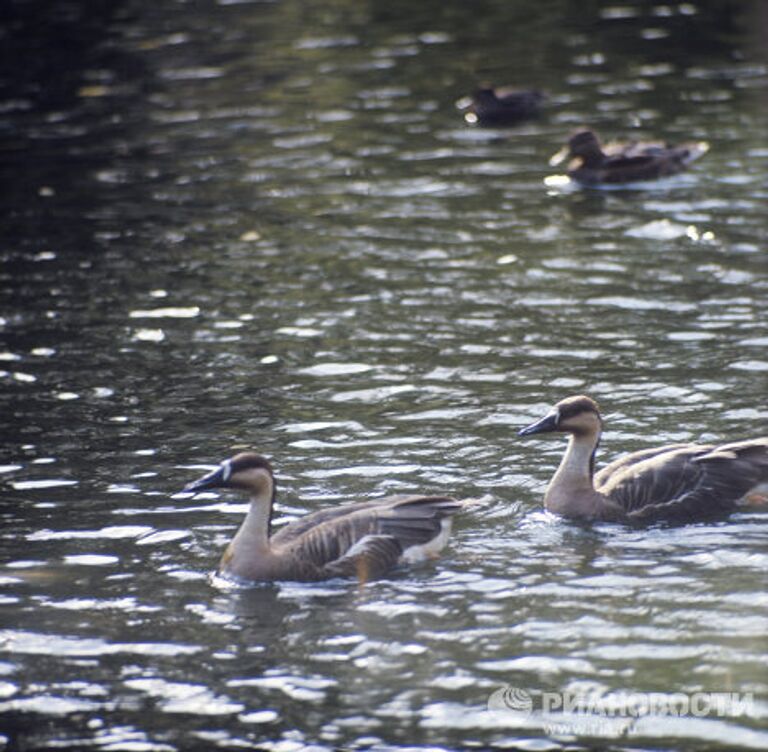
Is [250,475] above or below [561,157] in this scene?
above

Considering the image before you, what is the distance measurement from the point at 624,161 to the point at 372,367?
7.75m

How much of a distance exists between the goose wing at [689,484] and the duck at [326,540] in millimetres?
1534

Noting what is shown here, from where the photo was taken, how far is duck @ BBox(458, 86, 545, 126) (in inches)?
1099

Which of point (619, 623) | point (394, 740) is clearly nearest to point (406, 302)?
point (619, 623)

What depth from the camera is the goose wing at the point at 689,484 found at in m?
14.1

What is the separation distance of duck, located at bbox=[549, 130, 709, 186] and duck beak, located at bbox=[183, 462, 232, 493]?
40.4ft

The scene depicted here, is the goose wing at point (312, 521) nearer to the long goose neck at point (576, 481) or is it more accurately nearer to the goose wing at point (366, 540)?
the goose wing at point (366, 540)

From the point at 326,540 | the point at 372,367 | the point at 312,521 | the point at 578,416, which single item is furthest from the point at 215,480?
the point at 372,367

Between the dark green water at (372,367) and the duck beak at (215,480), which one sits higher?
the duck beak at (215,480)

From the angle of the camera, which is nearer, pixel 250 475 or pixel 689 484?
pixel 250 475

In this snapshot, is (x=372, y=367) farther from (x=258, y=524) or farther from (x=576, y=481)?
(x=258, y=524)

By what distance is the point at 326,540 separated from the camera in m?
13.3

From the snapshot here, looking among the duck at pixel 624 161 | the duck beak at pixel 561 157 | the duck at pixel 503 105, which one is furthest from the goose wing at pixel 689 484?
the duck at pixel 503 105

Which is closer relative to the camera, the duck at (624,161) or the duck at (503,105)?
the duck at (624,161)
